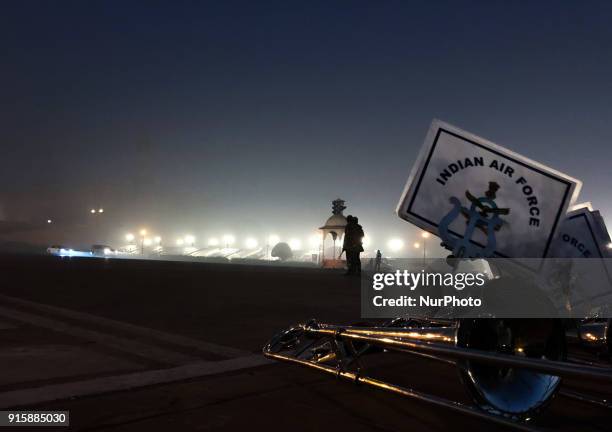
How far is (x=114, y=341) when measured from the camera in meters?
6.62

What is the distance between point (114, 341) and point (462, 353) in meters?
5.06

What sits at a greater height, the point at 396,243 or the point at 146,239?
the point at 146,239

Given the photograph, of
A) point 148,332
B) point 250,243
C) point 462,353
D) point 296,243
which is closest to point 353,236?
point 148,332

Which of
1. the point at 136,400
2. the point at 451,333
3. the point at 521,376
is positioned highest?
the point at 451,333

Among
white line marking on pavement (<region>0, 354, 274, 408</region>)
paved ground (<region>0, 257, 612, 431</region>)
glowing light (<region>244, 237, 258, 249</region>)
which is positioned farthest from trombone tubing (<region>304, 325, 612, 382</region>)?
glowing light (<region>244, 237, 258, 249</region>)

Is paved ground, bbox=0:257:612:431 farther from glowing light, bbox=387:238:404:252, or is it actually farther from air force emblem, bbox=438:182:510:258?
glowing light, bbox=387:238:404:252

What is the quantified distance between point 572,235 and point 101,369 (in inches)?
202

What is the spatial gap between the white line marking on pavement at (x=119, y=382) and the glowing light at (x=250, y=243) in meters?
102

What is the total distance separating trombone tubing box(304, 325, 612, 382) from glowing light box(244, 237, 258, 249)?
339 ft

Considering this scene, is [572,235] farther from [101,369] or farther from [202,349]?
[101,369]

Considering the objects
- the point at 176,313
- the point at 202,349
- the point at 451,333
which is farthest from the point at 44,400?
the point at 176,313

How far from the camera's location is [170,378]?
4902 mm

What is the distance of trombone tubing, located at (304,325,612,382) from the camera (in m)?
2.30

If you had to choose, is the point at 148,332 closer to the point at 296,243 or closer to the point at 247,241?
the point at 296,243
